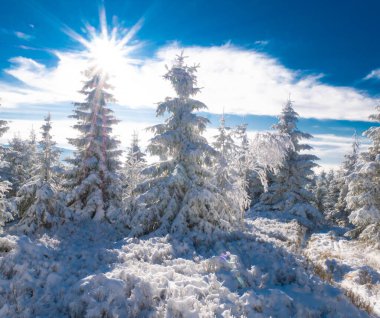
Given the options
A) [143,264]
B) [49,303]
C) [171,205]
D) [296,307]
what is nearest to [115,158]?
[171,205]

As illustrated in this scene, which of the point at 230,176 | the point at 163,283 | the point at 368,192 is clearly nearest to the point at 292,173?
the point at 368,192

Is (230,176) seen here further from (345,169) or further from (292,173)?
(345,169)

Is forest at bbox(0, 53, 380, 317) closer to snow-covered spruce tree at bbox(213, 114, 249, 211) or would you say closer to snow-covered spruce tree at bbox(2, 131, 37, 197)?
snow-covered spruce tree at bbox(213, 114, 249, 211)

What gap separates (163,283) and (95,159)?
533 inches

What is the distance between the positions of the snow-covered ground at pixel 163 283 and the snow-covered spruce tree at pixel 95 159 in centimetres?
738

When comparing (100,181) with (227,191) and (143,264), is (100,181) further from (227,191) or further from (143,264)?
(143,264)

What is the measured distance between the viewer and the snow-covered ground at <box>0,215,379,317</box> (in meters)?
6.52

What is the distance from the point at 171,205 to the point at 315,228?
15.2 metres

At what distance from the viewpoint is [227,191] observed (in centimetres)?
1463

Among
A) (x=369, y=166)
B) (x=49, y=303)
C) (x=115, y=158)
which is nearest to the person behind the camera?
(x=49, y=303)

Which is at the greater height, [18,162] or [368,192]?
[368,192]

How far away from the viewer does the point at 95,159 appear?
1962cm

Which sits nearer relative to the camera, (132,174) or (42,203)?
(42,203)

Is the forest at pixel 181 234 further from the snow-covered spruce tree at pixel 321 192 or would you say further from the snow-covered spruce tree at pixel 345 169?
the snow-covered spruce tree at pixel 321 192
